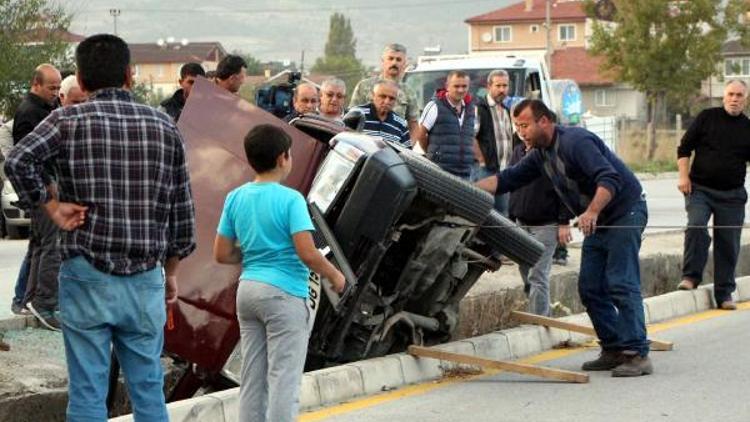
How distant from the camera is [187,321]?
29.8 ft

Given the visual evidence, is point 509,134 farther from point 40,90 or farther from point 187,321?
point 187,321

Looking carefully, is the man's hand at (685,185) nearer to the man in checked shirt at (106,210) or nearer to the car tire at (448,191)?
the car tire at (448,191)

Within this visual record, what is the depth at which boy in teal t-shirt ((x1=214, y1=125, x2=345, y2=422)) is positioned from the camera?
7547 millimetres

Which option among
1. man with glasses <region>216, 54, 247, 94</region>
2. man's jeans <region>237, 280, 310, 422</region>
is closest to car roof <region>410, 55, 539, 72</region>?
man with glasses <region>216, 54, 247, 94</region>

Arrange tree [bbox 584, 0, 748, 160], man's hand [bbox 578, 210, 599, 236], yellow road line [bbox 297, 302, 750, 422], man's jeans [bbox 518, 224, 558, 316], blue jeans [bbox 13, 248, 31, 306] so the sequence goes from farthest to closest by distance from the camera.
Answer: tree [bbox 584, 0, 748, 160] < man's jeans [bbox 518, 224, 558, 316] < blue jeans [bbox 13, 248, 31, 306] < man's hand [bbox 578, 210, 599, 236] < yellow road line [bbox 297, 302, 750, 422]

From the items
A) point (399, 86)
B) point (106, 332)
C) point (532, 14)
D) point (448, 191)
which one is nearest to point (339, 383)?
point (448, 191)

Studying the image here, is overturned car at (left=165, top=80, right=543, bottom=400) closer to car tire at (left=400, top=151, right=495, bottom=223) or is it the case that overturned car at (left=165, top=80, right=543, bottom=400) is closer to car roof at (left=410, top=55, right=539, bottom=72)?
car tire at (left=400, top=151, right=495, bottom=223)

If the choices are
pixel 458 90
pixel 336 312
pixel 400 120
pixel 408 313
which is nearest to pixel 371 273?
pixel 336 312

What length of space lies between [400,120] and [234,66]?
134 centimetres

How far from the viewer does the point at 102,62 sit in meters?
6.81

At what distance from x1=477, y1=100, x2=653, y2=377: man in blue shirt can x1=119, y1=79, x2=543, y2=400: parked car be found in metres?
0.60

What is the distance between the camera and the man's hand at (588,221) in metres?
10.5

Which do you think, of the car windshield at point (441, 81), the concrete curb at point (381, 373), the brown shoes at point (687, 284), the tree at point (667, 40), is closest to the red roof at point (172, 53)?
the tree at point (667, 40)

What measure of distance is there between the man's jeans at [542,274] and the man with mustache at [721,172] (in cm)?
194
